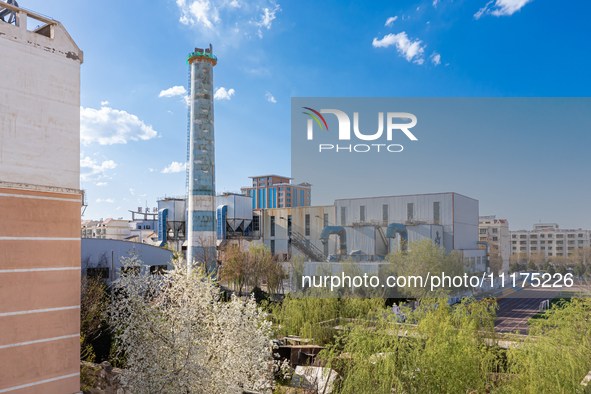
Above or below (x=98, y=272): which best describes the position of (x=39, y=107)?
above

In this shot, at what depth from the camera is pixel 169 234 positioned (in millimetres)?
41688

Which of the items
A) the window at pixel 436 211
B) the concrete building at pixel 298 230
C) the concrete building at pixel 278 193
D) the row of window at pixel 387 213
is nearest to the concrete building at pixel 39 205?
the row of window at pixel 387 213

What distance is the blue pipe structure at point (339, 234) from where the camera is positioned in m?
30.9

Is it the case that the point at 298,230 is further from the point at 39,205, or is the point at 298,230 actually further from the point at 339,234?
the point at 39,205

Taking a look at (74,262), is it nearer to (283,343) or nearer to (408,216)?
(283,343)

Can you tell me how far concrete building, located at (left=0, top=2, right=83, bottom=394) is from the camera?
8.36 meters

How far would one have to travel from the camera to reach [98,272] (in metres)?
22.9

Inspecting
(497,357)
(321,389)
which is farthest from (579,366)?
(321,389)

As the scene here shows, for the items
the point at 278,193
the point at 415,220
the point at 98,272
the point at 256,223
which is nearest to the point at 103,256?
the point at 98,272

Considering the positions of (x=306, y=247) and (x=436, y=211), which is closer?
(x=436, y=211)

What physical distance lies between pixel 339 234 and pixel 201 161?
40.4 ft

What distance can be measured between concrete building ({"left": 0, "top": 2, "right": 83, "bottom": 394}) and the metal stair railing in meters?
28.0

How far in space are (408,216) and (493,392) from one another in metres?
23.3

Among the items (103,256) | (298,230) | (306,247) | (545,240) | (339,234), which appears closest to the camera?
(103,256)
